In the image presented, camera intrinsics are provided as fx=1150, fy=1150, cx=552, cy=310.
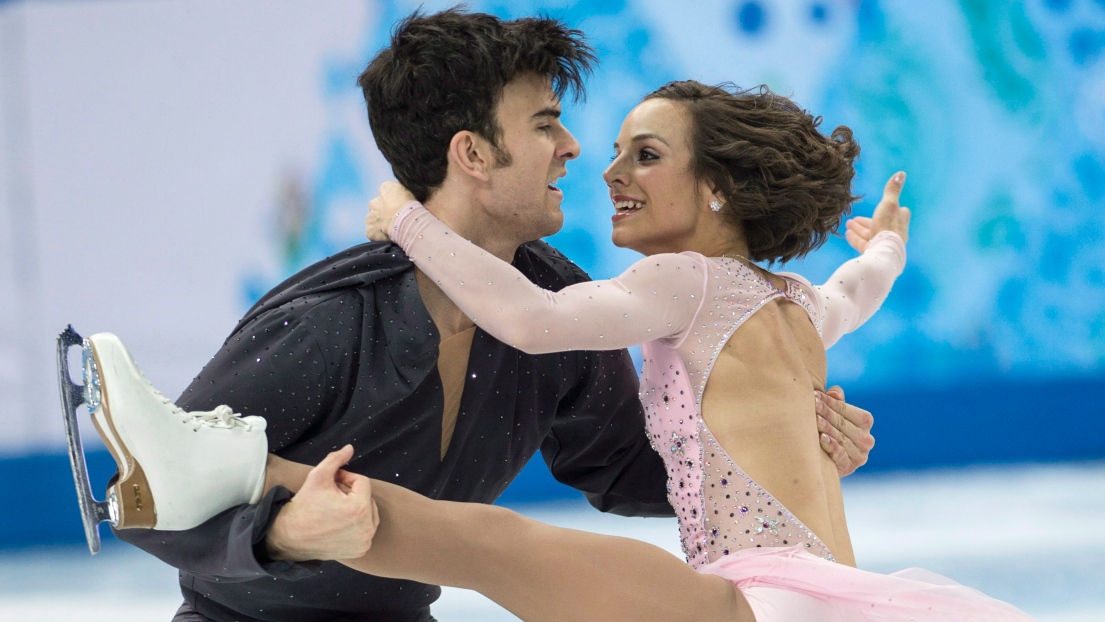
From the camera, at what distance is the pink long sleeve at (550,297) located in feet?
6.56

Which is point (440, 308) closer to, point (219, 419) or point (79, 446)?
point (219, 419)

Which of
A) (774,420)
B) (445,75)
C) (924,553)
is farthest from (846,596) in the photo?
(924,553)

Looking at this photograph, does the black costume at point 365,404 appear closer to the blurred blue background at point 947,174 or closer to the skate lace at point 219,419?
the skate lace at point 219,419

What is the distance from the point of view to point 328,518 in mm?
1638

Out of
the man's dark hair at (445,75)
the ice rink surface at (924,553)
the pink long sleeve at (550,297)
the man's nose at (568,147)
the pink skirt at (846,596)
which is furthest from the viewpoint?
the ice rink surface at (924,553)

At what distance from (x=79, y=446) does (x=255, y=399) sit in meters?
0.30

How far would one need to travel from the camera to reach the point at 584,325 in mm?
2021

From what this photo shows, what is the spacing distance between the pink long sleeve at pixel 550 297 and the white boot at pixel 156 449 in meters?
0.47

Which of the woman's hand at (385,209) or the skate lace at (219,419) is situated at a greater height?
the woman's hand at (385,209)

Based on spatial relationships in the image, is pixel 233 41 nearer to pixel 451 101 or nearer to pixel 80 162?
pixel 80 162

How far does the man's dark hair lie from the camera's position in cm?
224

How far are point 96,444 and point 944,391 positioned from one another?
4.28m

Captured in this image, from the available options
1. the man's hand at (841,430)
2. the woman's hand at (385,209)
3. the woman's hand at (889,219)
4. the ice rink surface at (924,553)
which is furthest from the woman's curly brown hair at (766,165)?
the ice rink surface at (924,553)

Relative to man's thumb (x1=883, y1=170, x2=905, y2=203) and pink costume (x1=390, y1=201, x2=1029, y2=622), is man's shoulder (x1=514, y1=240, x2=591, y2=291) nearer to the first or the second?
pink costume (x1=390, y1=201, x2=1029, y2=622)
